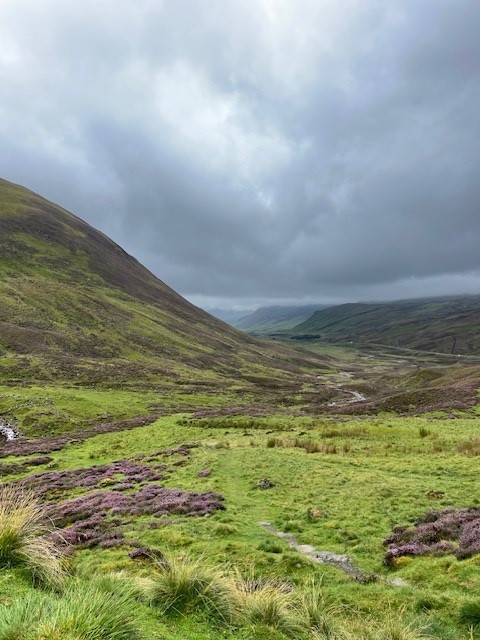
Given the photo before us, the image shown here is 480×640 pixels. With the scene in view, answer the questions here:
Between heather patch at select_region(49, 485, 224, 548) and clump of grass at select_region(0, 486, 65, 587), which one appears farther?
heather patch at select_region(49, 485, 224, 548)

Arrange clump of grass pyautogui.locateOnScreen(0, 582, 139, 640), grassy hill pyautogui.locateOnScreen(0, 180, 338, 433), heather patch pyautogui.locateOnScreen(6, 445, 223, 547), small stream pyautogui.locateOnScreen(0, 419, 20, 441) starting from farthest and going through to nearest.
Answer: grassy hill pyautogui.locateOnScreen(0, 180, 338, 433) → small stream pyautogui.locateOnScreen(0, 419, 20, 441) → heather patch pyautogui.locateOnScreen(6, 445, 223, 547) → clump of grass pyautogui.locateOnScreen(0, 582, 139, 640)

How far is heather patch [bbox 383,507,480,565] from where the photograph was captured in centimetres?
1352

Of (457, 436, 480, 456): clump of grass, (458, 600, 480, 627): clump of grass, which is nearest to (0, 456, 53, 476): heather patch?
(458, 600, 480, 627): clump of grass

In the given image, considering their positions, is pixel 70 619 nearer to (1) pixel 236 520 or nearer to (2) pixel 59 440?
(1) pixel 236 520

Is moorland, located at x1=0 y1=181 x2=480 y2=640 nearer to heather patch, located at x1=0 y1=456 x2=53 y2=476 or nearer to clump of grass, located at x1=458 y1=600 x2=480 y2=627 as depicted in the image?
clump of grass, located at x1=458 y1=600 x2=480 y2=627

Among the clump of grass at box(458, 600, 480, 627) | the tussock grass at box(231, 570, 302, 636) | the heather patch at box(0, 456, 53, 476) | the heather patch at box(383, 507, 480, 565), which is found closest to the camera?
the tussock grass at box(231, 570, 302, 636)

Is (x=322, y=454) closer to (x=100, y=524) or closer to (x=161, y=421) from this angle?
(x=100, y=524)

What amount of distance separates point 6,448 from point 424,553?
145 feet

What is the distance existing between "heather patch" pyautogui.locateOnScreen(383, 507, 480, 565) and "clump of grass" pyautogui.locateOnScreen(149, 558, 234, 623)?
7.55 metres

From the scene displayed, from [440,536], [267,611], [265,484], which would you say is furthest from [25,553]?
[265,484]

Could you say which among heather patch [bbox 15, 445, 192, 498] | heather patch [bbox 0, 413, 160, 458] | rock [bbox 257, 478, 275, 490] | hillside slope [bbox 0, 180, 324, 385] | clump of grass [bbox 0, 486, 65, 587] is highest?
hillside slope [bbox 0, 180, 324, 385]

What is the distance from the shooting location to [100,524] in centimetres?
1820

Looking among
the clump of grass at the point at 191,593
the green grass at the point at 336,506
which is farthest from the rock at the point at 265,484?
the clump of grass at the point at 191,593

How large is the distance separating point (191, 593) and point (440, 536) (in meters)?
10.6
